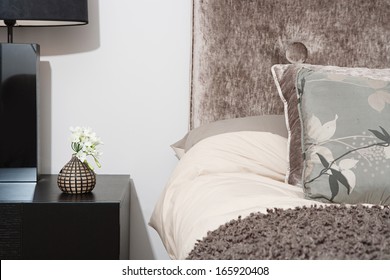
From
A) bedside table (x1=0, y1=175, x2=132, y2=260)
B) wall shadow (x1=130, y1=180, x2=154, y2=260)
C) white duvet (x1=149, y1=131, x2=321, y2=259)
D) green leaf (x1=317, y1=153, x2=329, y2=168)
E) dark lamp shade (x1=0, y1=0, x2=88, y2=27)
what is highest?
dark lamp shade (x1=0, y1=0, x2=88, y2=27)

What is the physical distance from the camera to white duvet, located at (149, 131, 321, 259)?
1.49 meters


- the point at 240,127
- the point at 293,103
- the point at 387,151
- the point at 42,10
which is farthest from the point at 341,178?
the point at 42,10

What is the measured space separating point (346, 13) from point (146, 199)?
97 centimetres

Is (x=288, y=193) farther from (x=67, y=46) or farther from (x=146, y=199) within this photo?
(x=67, y=46)

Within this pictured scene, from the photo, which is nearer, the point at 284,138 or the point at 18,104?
the point at 284,138

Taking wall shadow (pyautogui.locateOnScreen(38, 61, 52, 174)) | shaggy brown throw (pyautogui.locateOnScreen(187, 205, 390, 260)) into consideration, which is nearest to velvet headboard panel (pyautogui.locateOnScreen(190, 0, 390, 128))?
wall shadow (pyautogui.locateOnScreen(38, 61, 52, 174))

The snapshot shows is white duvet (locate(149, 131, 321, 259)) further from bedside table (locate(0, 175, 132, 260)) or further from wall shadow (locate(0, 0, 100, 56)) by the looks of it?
→ wall shadow (locate(0, 0, 100, 56))

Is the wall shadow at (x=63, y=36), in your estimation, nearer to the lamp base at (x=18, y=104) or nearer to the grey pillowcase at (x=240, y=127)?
the lamp base at (x=18, y=104)

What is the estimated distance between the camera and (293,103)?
1.82 metres

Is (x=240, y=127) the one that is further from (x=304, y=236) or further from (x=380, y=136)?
(x=304, y=236)

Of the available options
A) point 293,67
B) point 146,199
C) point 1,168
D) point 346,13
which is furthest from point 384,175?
point 1,168

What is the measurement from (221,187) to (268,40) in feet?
2.54

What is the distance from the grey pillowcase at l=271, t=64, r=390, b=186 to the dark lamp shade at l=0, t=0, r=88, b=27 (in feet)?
2.20

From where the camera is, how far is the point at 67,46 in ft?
7.91
